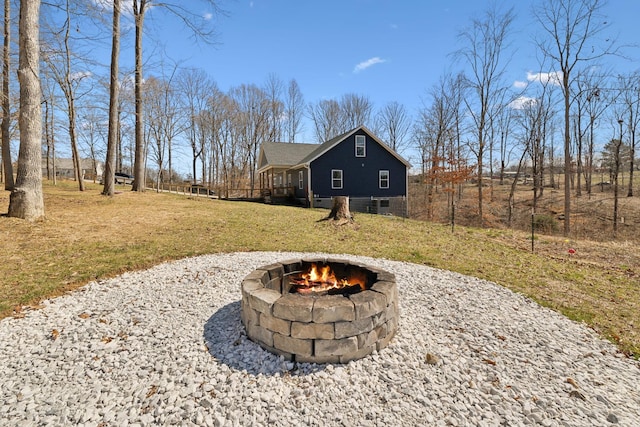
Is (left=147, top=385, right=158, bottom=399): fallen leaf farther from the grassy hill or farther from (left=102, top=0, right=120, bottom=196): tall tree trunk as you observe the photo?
(left=102, top=0, right=120, bottom=196): tall tree trunk

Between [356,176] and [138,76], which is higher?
[138,76]

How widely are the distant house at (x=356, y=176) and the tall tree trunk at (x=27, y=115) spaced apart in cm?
1310

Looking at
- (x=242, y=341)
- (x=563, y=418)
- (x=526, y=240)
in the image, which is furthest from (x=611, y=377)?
(x=526, y=240)

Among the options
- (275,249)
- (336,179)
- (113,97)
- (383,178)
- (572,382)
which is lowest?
(572,382)

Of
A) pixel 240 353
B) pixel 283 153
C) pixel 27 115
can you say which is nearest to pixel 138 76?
pixel 27 115

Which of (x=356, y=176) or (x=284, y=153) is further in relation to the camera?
(x=284, y=153)

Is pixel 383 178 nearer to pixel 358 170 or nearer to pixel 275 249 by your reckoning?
pixel 358 170

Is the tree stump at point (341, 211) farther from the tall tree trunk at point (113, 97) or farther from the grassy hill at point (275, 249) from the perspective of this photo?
the tall tree trunk at point (113, 97)

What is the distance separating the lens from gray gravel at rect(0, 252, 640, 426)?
2266 millimetres

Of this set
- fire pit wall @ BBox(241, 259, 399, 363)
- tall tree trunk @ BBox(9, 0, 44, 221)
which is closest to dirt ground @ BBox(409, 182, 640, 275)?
fire pit wall @ BBox(241, 259, 399, 363)

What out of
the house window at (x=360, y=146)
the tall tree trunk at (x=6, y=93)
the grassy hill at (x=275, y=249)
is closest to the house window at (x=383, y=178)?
the house window at (x=360, y=146)

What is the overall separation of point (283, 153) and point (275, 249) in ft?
55.1

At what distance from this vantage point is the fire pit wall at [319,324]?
9.37 ft

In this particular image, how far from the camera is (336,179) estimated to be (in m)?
19.7
